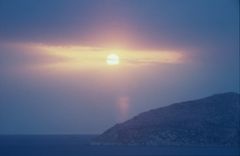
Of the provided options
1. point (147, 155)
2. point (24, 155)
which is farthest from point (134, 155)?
point (24, 155)

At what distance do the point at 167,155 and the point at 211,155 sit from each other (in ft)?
35.3

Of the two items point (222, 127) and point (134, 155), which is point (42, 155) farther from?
point (222, 127)

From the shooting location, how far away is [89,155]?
154000mm

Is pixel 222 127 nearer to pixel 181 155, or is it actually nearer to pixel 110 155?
pixel 181 155

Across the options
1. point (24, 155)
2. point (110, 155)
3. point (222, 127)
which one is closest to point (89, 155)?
point (110, 155)

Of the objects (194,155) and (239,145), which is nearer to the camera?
(194,155)

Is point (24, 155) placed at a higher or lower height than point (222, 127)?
lower

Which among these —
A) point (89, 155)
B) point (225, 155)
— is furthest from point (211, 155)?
point (89, 155)

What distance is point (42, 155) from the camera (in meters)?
154

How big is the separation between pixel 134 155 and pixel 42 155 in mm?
21104

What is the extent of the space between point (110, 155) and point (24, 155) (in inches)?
772

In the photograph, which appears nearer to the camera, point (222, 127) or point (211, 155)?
point (211, 155)

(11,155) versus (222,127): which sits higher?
(222,127)

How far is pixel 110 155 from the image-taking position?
6014 inches
